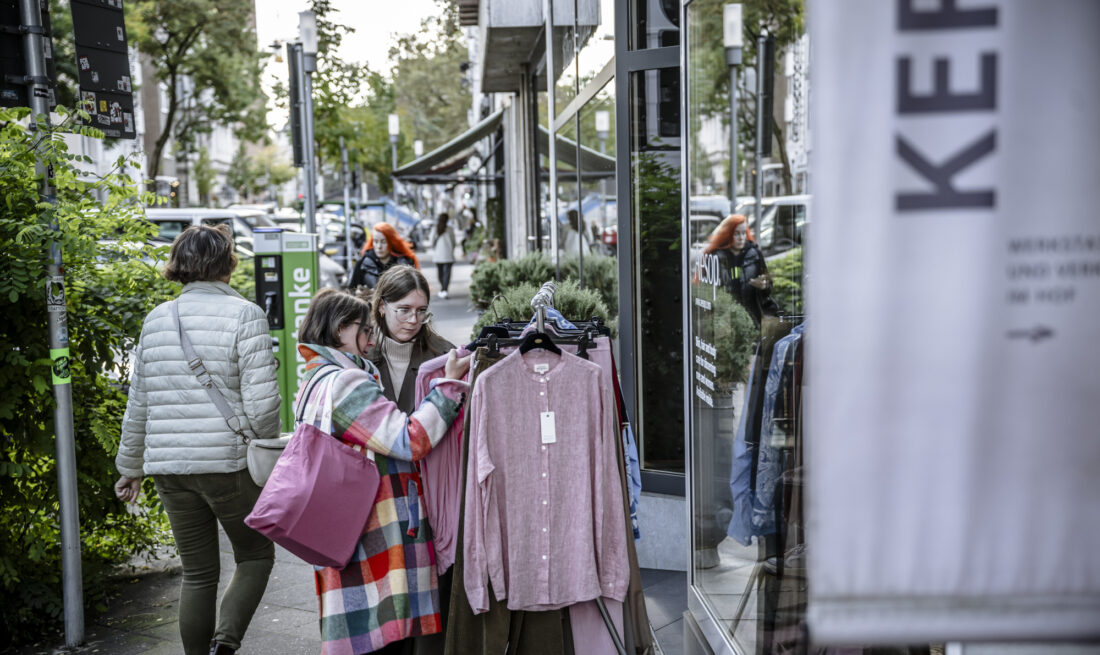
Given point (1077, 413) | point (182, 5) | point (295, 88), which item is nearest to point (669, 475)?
point (1077, 413)

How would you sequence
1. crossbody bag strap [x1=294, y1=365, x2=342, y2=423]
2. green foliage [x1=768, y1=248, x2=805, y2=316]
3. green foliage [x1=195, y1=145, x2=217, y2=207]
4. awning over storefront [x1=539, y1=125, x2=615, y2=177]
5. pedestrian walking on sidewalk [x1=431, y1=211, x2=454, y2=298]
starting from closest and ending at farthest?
crossbody bag strap [x1=294, y1=365, x2=342, y2=423] < green foliage [x1=768, y1=248, x2=805, y2=316] < awning over storefront [x1=539, y1=125, x2=615, y2=177] < pedestrian walking on sidewalk [x1=431, y1=211, x2=454, y2=298] < green foliage [x1=195, y1=145, x2=217, y2=207]

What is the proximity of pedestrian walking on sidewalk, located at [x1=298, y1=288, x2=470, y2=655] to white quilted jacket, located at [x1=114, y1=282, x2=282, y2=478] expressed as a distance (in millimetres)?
491

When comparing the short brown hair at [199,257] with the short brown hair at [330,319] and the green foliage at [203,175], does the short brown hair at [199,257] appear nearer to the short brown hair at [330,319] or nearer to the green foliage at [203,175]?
the short brown hair at [330,319]

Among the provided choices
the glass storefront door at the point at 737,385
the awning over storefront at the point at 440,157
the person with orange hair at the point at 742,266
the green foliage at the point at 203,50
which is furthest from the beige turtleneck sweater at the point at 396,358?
the green foliage at the point at 203,50

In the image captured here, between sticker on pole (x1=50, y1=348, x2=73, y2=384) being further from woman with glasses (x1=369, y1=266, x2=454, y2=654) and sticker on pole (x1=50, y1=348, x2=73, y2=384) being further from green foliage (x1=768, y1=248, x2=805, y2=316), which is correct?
green foliage (x1=768, y1=248, x2=805, y2=316)

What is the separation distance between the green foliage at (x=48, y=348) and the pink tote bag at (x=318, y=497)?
1.90m

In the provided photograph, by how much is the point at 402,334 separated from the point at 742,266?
1.54 metres

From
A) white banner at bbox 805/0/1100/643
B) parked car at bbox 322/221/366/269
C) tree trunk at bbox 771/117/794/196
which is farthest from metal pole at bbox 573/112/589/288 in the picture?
parked car at bbox 322/221/366/269

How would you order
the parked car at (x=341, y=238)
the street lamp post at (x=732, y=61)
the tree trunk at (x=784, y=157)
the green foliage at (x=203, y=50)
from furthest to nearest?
the parked car at (x=341, y=238), the green foliage at (x=203, y=50), the street lamp post at (x=732, y=61), the tree trunk at (x=784, y=157)

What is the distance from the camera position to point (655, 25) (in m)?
5.75

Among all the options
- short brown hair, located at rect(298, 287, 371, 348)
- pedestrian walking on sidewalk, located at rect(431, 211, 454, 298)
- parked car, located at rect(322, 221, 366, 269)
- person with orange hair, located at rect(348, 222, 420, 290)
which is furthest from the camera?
parked car, located at rect(322, 221, 366, 269)

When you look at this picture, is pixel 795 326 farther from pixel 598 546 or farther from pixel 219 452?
pixel 219 452

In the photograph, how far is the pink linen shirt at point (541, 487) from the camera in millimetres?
3486

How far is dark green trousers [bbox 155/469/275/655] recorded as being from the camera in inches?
163
